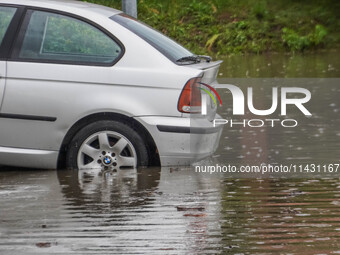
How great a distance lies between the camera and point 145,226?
6.59 meters

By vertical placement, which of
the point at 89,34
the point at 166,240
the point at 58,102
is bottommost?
the point at 166,240

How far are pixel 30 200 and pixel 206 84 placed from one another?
218 cm

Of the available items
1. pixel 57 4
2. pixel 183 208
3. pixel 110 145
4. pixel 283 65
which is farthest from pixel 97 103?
pixel 283 65

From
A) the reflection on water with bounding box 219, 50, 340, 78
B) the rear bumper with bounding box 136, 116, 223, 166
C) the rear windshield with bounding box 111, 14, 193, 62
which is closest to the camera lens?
the rear bumper with bounding box 136, 116, 223, 166

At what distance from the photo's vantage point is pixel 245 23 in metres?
28.2

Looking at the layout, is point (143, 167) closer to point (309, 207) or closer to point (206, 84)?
point (206, 84)

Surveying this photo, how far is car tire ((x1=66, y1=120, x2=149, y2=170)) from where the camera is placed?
8.88m

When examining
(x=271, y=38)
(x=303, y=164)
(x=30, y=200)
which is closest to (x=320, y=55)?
(x=271, y=38)

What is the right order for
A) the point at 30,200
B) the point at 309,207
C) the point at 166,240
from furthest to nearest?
the point at 30,200 → the point at 309,207 → the point at 166,240

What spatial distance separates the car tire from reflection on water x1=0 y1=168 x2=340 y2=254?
0.48ft

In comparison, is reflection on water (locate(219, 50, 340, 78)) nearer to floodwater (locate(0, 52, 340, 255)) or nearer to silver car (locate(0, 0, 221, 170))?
floodwater (locate(0, 52, 340, 255))

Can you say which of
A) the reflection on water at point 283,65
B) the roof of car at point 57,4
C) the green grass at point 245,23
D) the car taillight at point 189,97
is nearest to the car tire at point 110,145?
the car taillight at point 189,97

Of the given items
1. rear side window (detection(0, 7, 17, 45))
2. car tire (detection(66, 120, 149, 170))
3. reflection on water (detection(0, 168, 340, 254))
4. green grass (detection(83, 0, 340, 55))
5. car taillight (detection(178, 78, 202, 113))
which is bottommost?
reflection on water (detection(0, 168, 340, 254))

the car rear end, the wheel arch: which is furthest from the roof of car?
the wheel arch
